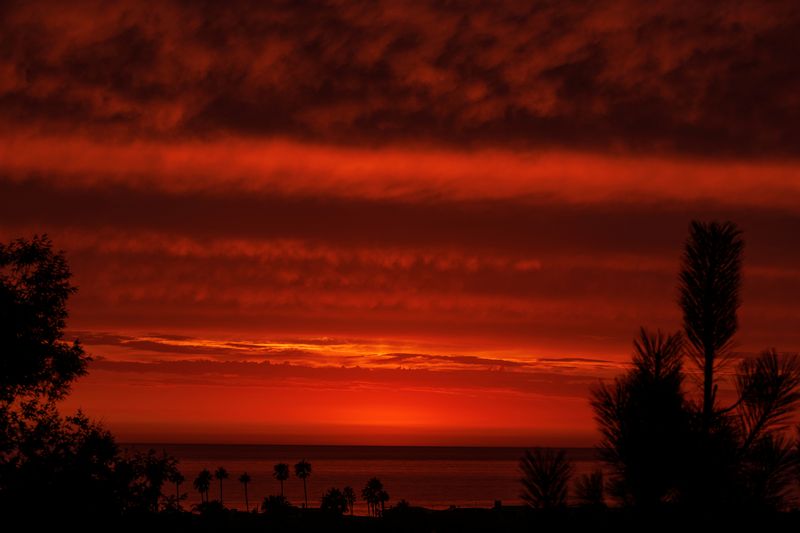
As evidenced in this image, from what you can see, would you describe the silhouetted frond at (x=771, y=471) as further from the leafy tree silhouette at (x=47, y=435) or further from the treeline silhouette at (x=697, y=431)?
the leafy tree silhouette at (x=47, y=435)

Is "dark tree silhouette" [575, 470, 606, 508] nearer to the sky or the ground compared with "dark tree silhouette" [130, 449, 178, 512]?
nearer to the sky

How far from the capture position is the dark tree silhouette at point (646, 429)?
636cm

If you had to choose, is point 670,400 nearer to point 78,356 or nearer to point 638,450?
point 638,450

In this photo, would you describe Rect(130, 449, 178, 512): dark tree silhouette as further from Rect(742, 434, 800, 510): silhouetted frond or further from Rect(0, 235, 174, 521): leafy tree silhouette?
Rect(742, 434, 800, 510): silhouetted frond

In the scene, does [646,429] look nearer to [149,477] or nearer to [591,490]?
[591,490]

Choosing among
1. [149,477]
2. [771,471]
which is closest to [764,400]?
[771,471]

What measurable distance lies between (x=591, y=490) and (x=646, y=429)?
81 centimetres

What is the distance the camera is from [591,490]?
691cm

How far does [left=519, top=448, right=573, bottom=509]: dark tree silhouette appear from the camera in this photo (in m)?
6.91

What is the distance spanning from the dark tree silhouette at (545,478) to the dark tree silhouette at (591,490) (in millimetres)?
147

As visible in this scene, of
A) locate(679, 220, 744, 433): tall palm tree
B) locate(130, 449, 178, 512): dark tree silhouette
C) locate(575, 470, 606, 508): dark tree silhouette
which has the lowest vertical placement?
locate(130, 449, 178, 512): dark tree silhouette

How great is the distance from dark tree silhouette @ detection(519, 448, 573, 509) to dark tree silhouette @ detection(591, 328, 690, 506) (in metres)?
0.43

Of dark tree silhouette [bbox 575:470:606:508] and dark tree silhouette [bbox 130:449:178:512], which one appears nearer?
dark tree silhouette [bbox 575:470:606:508]

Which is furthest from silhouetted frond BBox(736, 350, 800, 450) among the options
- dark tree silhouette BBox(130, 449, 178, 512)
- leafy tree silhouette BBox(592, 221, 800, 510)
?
dark tree silhouette BBox(130, 449, 178, 512)
